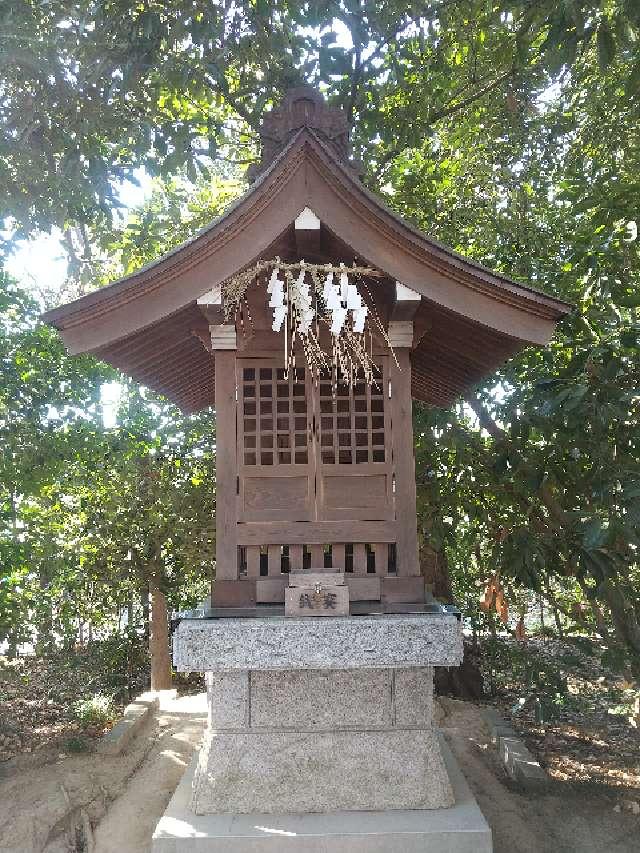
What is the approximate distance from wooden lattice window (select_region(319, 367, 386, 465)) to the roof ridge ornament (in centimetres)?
140

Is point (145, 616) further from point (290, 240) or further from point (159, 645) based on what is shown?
point (290, 240)

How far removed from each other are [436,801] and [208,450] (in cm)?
536

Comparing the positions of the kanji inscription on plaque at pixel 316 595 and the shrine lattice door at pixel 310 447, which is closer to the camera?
the kanji inscription on plaque at pixel 316 595

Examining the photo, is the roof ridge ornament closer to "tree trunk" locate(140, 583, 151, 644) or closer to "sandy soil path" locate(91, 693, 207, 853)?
"sandy soil path" locate(91, 693, 207, 853)

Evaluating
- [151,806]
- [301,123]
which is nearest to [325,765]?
[151,806]

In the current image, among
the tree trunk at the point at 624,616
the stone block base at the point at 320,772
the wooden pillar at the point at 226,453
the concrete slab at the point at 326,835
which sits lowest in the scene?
the concrete slab at the point at 326,835

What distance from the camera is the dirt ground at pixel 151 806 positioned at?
164 inches

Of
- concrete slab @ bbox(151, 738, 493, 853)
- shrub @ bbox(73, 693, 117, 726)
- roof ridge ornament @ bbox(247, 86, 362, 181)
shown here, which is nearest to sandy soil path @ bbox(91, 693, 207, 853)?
shrub @ bbox(73, 693, 117, 726)

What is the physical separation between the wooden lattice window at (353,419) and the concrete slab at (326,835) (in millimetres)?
2007

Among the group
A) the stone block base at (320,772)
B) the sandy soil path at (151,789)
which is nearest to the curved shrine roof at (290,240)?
the stone block base at (320,772)

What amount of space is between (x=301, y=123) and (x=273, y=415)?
69.8 inches

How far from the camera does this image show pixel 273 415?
3.80m

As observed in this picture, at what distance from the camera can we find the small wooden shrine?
3.39 metres

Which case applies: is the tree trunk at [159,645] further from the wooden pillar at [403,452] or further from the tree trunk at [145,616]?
the wooden pillar at [403,452]
